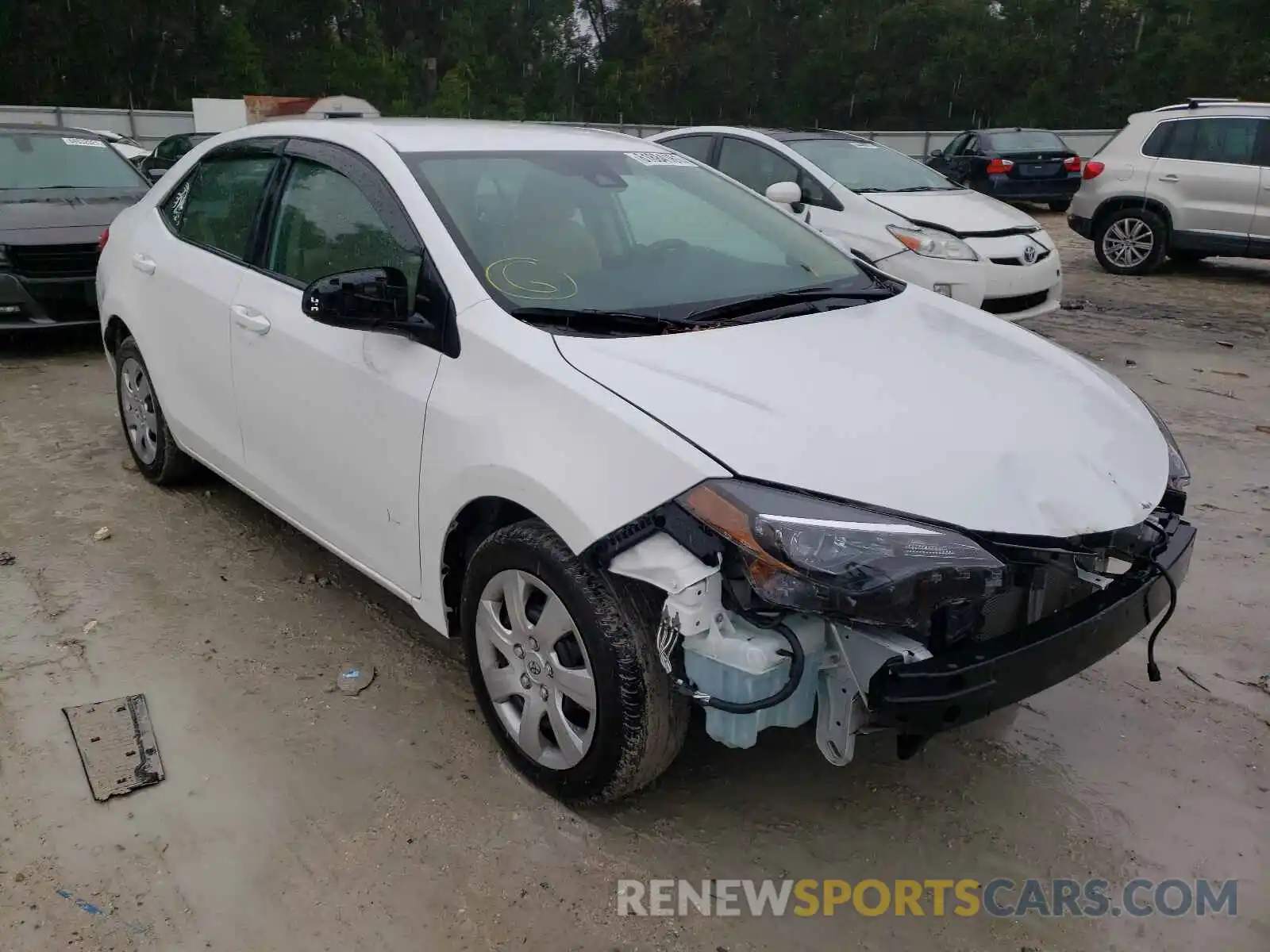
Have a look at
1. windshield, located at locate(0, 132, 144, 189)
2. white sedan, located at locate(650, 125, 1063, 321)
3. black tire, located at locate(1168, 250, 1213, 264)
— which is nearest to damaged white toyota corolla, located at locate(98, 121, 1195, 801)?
white sedan, located at locate(650, 125, 1063, 321)

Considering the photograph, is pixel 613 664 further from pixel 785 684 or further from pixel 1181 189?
pixel 1181 189

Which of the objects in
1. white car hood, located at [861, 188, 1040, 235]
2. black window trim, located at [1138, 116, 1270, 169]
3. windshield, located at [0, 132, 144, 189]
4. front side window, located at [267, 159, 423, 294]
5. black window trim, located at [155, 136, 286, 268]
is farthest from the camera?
black window trim, located at [1138, 116, 1270, 169]

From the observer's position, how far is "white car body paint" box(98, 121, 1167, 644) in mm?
→ 2338

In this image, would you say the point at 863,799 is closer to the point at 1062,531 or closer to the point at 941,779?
the point at 941,779

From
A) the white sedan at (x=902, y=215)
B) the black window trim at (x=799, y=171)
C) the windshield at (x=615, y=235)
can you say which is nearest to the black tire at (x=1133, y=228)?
the white sedan at (x=902, y=215)

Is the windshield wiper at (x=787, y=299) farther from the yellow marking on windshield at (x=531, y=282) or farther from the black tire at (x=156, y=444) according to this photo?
the black tire at (x=156, y=444)

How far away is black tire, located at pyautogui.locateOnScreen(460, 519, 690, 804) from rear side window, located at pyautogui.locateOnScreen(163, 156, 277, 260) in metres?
1.86

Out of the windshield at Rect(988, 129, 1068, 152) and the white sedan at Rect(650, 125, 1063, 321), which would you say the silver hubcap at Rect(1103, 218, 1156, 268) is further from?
the windshield at Rect(988, 129, 1068, 152)

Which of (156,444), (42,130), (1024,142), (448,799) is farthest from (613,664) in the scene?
(1024,142)

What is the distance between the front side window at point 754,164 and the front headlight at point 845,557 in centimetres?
652

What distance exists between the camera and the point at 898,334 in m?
3.04

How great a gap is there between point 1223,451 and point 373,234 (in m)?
4.67

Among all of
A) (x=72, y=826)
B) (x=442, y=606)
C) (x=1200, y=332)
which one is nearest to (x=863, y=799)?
(x=442, y=606)

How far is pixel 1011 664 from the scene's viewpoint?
228 cm
